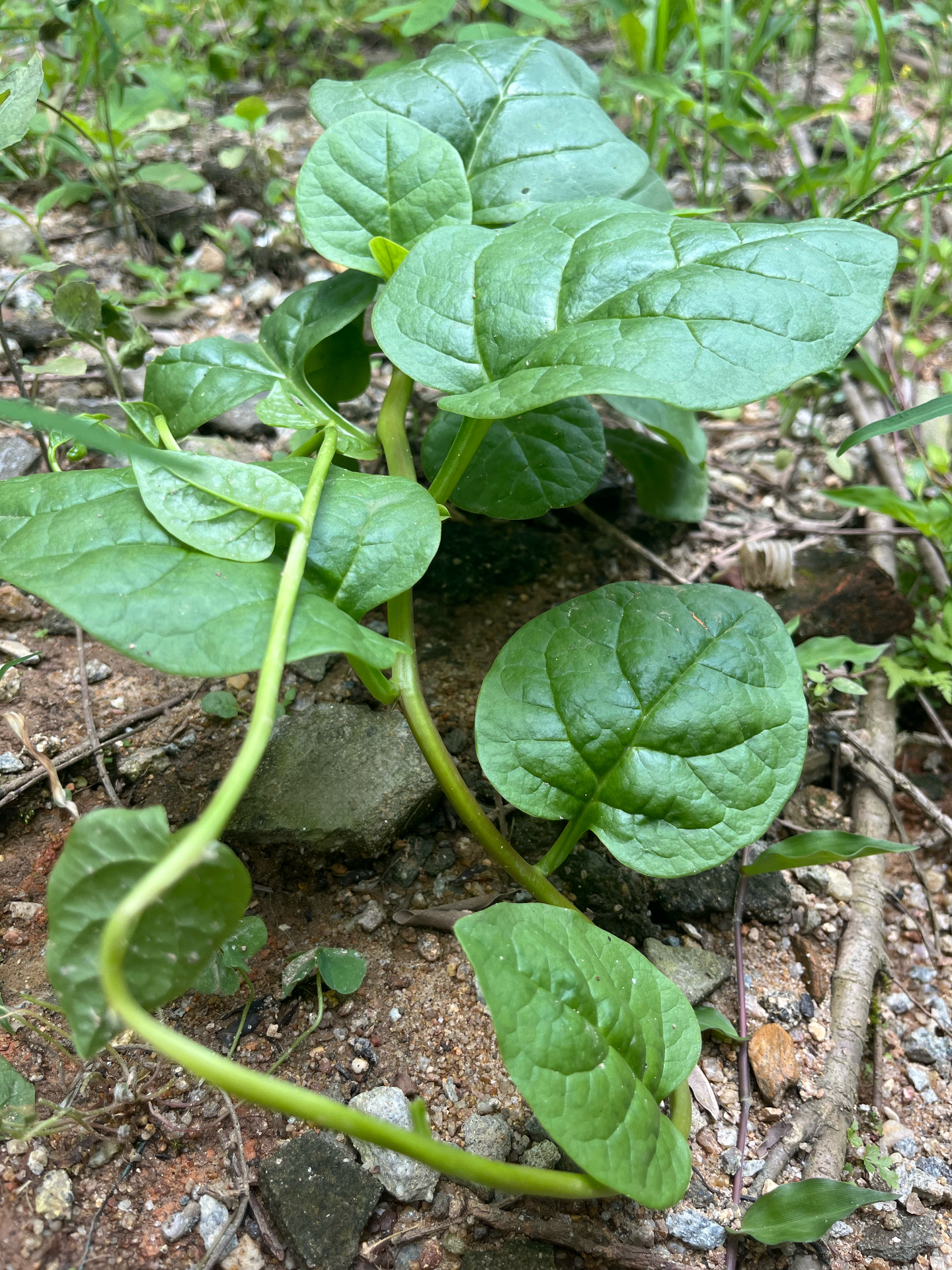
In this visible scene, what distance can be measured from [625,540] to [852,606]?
529 mm

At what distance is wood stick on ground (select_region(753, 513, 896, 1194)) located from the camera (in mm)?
1259

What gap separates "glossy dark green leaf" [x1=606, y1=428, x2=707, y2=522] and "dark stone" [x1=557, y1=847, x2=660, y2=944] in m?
0.90

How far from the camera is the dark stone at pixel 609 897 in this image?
1437 millimetres

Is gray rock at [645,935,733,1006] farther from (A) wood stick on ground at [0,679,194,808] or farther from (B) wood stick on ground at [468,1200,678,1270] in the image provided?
(A) wood stick on ground at [0,679,194,808]

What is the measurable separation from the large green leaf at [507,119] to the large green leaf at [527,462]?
39 centimetres

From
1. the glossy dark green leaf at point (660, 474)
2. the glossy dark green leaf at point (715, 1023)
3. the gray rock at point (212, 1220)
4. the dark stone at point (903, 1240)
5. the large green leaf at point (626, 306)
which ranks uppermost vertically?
the large green leaf at point (626, 306)

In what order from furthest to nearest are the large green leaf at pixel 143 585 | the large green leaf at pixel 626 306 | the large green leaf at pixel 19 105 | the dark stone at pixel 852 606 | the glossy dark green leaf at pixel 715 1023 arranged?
1. the dark stone at pixel 852 606
2. the large green leaf at pixel 19 105
3. the glossy dark green leaf at pixel 715 1023
4. the large green leaf at pixel 626 306
5. the large green leaf at pixel 143 585

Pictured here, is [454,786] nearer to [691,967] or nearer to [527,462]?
[691,967]

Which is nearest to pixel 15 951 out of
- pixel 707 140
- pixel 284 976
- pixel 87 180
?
pixel 284 976

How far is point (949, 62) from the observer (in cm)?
376

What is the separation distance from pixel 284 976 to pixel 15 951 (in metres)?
0.39

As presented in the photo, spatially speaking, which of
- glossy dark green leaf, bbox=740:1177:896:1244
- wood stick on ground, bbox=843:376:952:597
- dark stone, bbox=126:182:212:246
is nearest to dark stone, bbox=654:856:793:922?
glossy dark green leaf, bbox=740:1177:896:1244

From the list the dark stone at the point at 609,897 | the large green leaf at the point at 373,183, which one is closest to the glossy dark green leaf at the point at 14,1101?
the dark stone at the point at 609,897

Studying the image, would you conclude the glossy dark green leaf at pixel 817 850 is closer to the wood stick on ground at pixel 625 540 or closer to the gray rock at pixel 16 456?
the wood stick on ground at pixel 625 540
